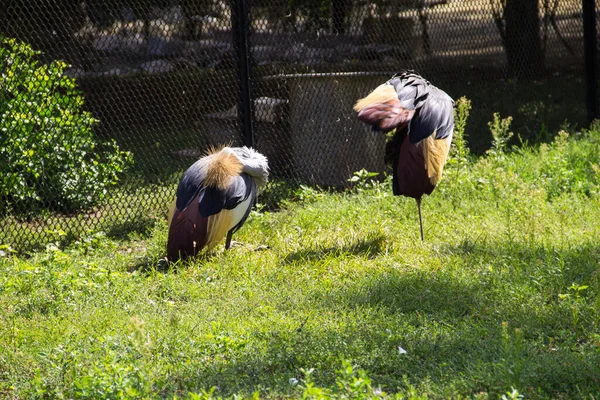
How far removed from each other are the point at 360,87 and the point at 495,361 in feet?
14.9

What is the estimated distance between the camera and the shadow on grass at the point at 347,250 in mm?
5655

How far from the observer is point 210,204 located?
553 centimetres

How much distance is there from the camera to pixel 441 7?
8758mm

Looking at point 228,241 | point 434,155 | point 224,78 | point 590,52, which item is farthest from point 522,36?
point 228,241

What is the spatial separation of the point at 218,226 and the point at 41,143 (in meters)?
2.05

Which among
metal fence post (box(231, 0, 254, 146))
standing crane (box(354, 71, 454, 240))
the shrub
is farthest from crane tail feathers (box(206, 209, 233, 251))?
the shrub

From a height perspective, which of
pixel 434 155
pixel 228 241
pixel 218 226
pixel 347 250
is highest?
pixel 434 155

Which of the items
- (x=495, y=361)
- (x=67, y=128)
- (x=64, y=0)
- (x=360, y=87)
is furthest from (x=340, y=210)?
(x=64, y=0)

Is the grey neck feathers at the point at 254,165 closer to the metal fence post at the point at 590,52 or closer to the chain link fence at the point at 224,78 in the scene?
the chain link fence at the point at 224,78

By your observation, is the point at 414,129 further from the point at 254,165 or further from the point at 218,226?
the point at 218,226

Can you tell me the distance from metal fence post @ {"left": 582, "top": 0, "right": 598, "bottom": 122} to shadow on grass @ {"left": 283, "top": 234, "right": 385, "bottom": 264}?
186 inches

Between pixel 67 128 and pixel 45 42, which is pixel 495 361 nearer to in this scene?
pixel 67 128

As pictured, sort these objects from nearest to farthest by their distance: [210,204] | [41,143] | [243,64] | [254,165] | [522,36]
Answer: [210,204] → [254,165] → [41,143] → [243,64] → [522,36]

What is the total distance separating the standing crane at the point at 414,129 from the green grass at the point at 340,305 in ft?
1.74
